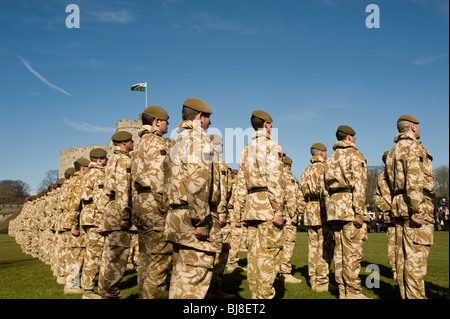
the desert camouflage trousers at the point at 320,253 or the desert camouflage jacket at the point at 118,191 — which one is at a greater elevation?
the desert camouflage jacket at the point at 118,191

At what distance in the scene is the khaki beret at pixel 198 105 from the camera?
394 cm

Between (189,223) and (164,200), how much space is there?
833mm

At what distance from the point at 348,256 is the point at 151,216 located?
3.34 metres

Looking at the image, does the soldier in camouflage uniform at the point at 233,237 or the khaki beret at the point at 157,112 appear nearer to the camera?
the khaki beret at the point at 157,112

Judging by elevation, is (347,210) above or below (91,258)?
above

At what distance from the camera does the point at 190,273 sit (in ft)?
11.3

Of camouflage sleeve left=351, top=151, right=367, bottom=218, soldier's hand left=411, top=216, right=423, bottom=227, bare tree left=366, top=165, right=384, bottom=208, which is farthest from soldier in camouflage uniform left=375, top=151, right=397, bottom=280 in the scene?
bare tree left=366, top=165, right=384, bottom=208

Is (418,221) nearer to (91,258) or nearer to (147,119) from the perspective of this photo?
(147,119)

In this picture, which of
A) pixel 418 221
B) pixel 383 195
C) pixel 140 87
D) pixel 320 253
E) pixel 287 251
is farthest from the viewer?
pixel 140 87

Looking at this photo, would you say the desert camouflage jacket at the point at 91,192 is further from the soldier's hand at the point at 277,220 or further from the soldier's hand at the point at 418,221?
the soldier's hand at the point at 418,221

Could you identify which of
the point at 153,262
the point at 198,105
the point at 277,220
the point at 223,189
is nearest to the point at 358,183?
the point at 277,220

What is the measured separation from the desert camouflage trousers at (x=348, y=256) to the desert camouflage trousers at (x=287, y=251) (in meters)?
2.12

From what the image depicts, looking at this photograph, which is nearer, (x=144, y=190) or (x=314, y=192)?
(x=144, y=190)

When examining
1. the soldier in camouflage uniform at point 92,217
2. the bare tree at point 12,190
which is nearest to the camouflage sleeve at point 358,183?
the soldier in camouflage uniform at point 92,217
